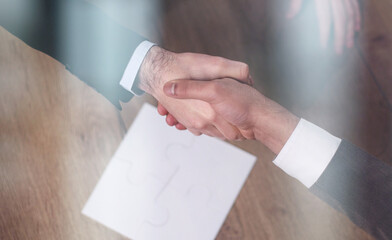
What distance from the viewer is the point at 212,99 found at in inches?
27.1

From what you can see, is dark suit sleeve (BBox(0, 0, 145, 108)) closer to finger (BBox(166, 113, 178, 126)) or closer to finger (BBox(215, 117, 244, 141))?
finger (BBox(166, 113, 178, 126))

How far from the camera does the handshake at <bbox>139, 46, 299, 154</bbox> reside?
2.23 ft

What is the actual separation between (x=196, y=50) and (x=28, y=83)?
396mm

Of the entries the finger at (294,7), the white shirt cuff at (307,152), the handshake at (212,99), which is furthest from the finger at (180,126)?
the finger at (294,7)

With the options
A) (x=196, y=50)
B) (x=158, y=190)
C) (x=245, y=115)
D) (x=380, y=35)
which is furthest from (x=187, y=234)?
(x=380, y=35)

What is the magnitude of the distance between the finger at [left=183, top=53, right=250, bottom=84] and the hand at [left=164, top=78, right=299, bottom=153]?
2 cm

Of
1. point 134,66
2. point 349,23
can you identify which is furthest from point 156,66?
point 349,23

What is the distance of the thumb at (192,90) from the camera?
2.23ft

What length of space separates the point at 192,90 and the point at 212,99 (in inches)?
1.8

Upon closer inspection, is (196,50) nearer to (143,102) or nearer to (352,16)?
(143,102)

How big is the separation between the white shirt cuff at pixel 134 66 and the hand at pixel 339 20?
400 mm

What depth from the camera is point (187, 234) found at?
694 mm

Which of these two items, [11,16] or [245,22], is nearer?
[11,16]

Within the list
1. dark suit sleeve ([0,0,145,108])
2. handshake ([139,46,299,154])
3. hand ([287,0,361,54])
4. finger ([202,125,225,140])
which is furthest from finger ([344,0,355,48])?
dark suit sleeve ([0,0,145,108])
